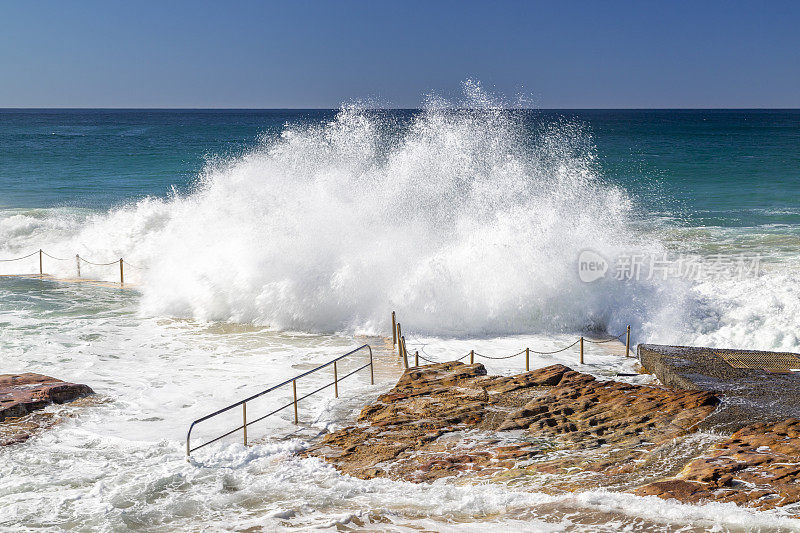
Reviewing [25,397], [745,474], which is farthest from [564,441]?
[25,397]

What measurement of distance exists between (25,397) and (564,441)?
5789 mm

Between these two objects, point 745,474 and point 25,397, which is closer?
point 745,474

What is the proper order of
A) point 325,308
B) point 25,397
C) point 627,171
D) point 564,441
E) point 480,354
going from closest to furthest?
point 564,441 → point 25,397 → point 480,354 → point 325,308 → point 627,171

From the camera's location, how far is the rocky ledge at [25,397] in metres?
7.51

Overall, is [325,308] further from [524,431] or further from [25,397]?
[524,431]

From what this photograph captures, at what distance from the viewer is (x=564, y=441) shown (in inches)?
265

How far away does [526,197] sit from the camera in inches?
573

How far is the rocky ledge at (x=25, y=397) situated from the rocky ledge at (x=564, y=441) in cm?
308

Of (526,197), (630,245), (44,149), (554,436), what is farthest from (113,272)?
(44,149)

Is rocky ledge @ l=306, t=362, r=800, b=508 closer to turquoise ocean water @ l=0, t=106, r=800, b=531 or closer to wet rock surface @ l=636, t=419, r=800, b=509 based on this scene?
wet rock surface @ l=636, t=419, r=800, b=509

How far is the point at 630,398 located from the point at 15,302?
11365mm

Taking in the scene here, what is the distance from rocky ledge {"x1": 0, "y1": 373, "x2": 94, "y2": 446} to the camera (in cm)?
751

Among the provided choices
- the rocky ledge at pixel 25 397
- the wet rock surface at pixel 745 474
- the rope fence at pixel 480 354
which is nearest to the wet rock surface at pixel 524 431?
the wet rock surface at pixel 745 474

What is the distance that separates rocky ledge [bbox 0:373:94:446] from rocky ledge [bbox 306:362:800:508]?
3080 millimetres
